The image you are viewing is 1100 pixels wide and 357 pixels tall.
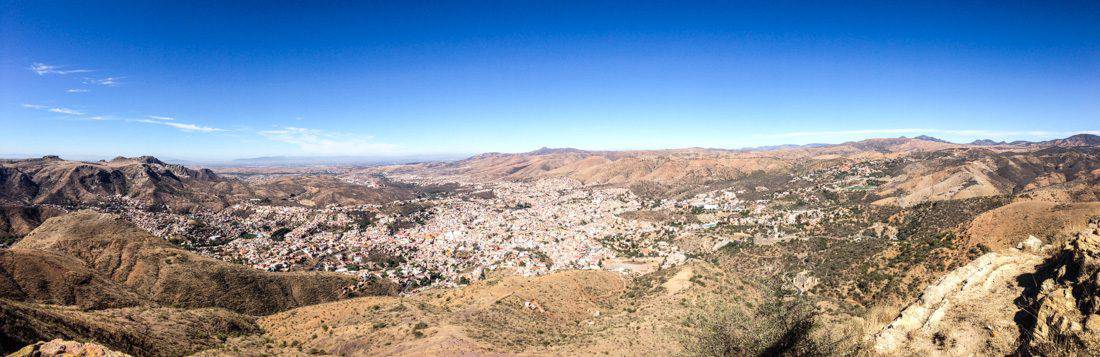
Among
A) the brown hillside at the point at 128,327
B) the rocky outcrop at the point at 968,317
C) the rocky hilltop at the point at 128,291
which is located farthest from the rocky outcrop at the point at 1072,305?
the rocky hilltop at the point at 128,291

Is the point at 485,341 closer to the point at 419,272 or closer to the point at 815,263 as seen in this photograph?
the point at 419,272

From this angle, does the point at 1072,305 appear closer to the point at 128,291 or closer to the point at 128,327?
the point at 128,327

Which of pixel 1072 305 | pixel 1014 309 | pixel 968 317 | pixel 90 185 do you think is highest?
pixel 1072 305

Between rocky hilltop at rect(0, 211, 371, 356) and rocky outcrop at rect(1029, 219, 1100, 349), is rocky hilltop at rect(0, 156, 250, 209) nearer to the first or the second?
rocky hilltop at rect(0, 211, 371, 356)

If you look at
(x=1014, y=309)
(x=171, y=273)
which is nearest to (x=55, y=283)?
(x=171, y=273)

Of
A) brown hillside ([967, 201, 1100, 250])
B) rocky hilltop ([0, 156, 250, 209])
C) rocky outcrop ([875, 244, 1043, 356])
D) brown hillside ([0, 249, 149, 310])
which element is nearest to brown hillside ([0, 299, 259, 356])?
brown hillside ([0, 249, 149, 310])

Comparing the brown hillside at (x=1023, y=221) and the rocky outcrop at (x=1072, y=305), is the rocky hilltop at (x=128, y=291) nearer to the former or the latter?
the rocky outcrop at (x=1072, y=305)
